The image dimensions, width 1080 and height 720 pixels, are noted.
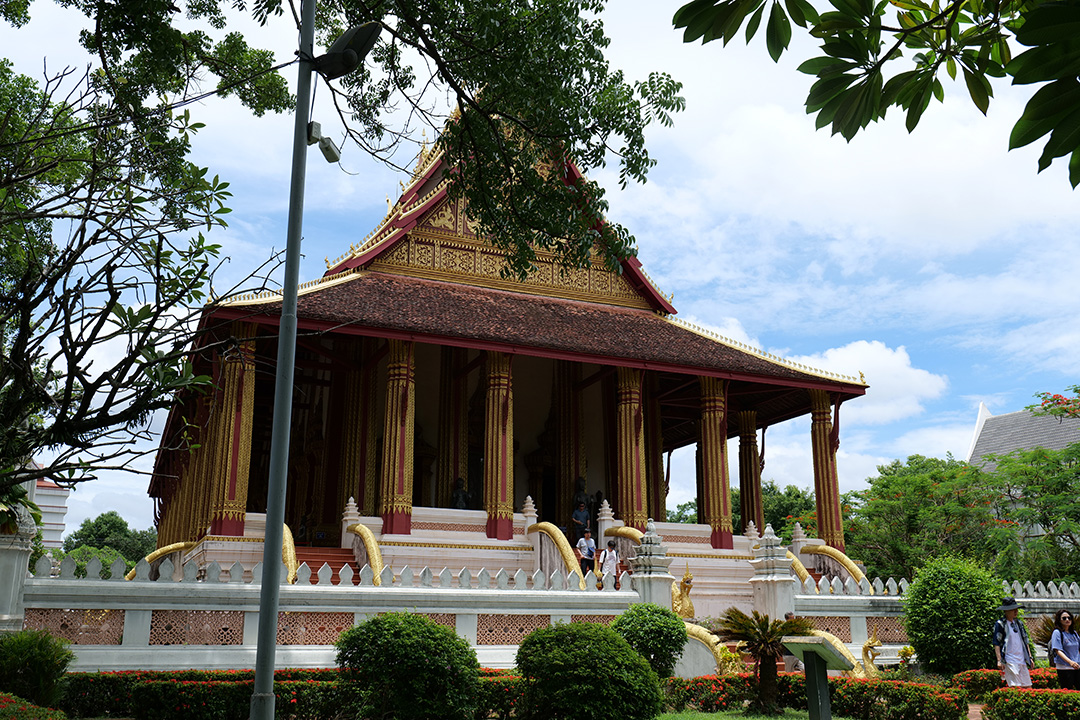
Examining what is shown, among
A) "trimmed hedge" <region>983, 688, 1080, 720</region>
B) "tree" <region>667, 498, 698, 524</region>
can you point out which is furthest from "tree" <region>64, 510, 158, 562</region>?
"trimmed hedge" <region>983, 688, 1080, 720</region>

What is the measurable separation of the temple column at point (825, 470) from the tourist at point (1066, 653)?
9.30 meters

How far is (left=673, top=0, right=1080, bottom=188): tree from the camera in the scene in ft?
6.97

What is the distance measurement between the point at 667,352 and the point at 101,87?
13.8 meters

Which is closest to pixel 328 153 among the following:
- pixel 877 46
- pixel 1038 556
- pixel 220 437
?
pixel 877 46

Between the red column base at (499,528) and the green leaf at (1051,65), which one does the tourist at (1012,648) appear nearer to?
the red column base at (499,528)

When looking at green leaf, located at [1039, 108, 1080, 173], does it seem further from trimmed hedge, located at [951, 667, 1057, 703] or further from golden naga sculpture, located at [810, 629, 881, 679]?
trimmed hedge, located at [951, 667, 1057, 703]

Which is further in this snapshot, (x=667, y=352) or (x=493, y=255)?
(x=493, y=255)

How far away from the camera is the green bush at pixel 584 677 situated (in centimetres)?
764

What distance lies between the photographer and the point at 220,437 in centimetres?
1608

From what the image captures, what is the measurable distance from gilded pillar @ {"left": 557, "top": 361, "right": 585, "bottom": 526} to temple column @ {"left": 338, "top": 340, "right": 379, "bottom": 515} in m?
4.62

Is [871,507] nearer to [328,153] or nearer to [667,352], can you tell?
[667,352]

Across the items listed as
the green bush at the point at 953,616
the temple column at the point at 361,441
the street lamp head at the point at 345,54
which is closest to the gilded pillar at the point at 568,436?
the temple column at the point at 361,441

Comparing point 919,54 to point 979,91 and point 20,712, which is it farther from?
point 20,712

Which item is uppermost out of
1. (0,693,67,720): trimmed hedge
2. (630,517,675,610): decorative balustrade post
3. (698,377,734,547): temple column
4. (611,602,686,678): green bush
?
(698,377,734,547): temple column
